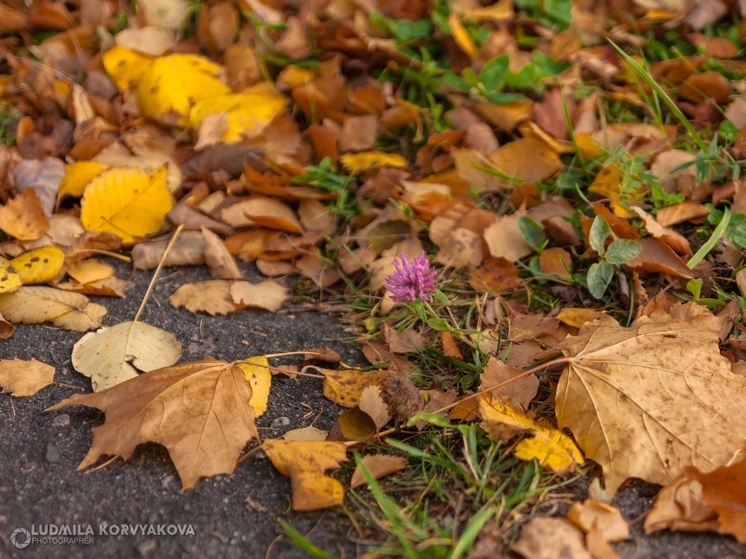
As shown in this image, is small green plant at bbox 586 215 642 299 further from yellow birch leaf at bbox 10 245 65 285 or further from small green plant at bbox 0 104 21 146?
small green plant at bbox 0 104 21 146

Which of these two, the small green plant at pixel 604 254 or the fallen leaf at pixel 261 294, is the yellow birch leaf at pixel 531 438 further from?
the fallen leaf at pixel 261 294

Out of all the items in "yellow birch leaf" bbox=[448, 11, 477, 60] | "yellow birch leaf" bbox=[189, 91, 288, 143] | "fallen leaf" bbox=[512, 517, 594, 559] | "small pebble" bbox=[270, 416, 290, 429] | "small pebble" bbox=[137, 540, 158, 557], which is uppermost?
"yellow birch leaf" bbox=[448, 11, 477, 60]

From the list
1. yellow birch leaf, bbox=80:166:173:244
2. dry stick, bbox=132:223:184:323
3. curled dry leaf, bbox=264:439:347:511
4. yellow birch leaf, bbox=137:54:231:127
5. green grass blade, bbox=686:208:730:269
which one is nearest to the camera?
curled dry leaf, bbox=264:439:347:511

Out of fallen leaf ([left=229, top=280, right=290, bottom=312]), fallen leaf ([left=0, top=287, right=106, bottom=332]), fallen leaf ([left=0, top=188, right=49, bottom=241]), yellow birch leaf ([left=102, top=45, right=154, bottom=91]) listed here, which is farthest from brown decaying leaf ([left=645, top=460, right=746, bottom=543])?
yellow birch leaf ([left=102, top=45, right=154, bottom=91])

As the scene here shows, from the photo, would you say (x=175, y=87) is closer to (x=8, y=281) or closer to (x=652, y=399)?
(x=8, y=281)

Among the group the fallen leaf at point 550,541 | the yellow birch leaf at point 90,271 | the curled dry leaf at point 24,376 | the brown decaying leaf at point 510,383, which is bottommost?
the yellow birch leaf at point 90,271

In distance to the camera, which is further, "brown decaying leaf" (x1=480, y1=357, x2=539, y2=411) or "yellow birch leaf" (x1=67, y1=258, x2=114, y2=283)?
"yellow birch leaf" (x1=67, y1=258, x2=114, y2=283)

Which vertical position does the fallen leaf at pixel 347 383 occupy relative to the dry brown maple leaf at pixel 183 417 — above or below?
below

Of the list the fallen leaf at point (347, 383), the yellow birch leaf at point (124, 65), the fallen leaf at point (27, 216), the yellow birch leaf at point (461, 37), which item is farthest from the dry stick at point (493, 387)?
the yellow birch leaf at point (124, 65)
